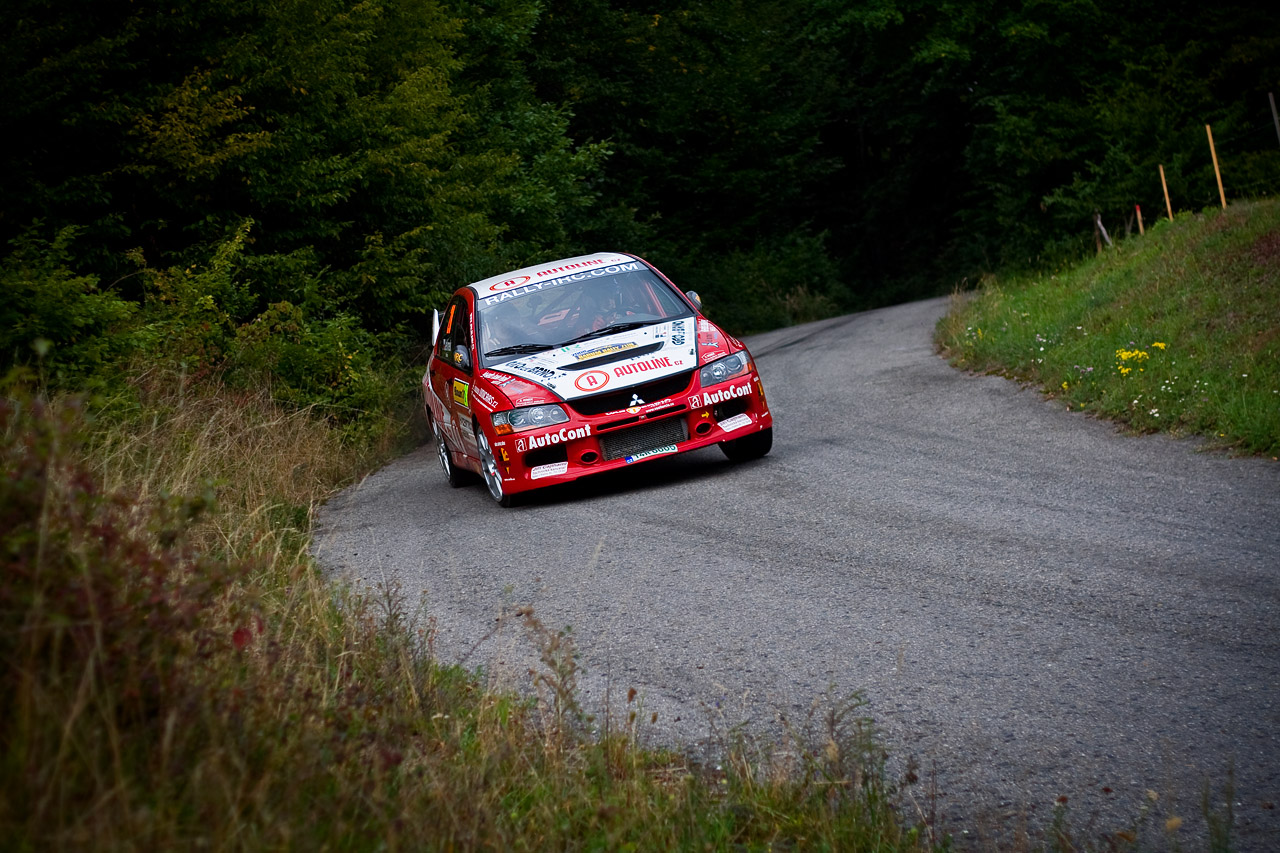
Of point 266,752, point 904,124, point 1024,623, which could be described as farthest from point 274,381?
point 904,124

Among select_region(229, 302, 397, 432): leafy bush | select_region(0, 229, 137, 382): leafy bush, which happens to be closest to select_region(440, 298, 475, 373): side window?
select_region(229, 302, 397, 432): leafy bush

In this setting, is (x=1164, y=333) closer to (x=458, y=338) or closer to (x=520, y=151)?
(x=458, y=338)

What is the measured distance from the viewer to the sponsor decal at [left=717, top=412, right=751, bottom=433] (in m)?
9.48

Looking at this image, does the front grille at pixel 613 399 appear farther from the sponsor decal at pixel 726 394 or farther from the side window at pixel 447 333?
the side window at pixel 447 333

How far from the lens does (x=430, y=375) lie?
12.2 m

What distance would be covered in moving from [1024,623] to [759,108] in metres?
39.6

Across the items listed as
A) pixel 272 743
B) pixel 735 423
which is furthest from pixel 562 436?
pixel 272 743

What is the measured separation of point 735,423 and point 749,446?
1.51 feet

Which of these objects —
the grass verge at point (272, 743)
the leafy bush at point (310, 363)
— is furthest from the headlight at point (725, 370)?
the leafy bush at point (310, 363)

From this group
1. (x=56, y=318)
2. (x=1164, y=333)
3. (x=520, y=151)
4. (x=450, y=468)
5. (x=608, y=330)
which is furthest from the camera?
(x=520, y=151)

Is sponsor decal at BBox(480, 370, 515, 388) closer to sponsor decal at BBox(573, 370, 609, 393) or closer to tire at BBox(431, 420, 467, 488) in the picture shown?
sponsor decal at BBox(573, 370, 609, 393)

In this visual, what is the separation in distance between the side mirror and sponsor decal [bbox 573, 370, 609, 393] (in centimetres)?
137

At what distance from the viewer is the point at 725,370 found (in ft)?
31.3

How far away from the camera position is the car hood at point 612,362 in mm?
9258
